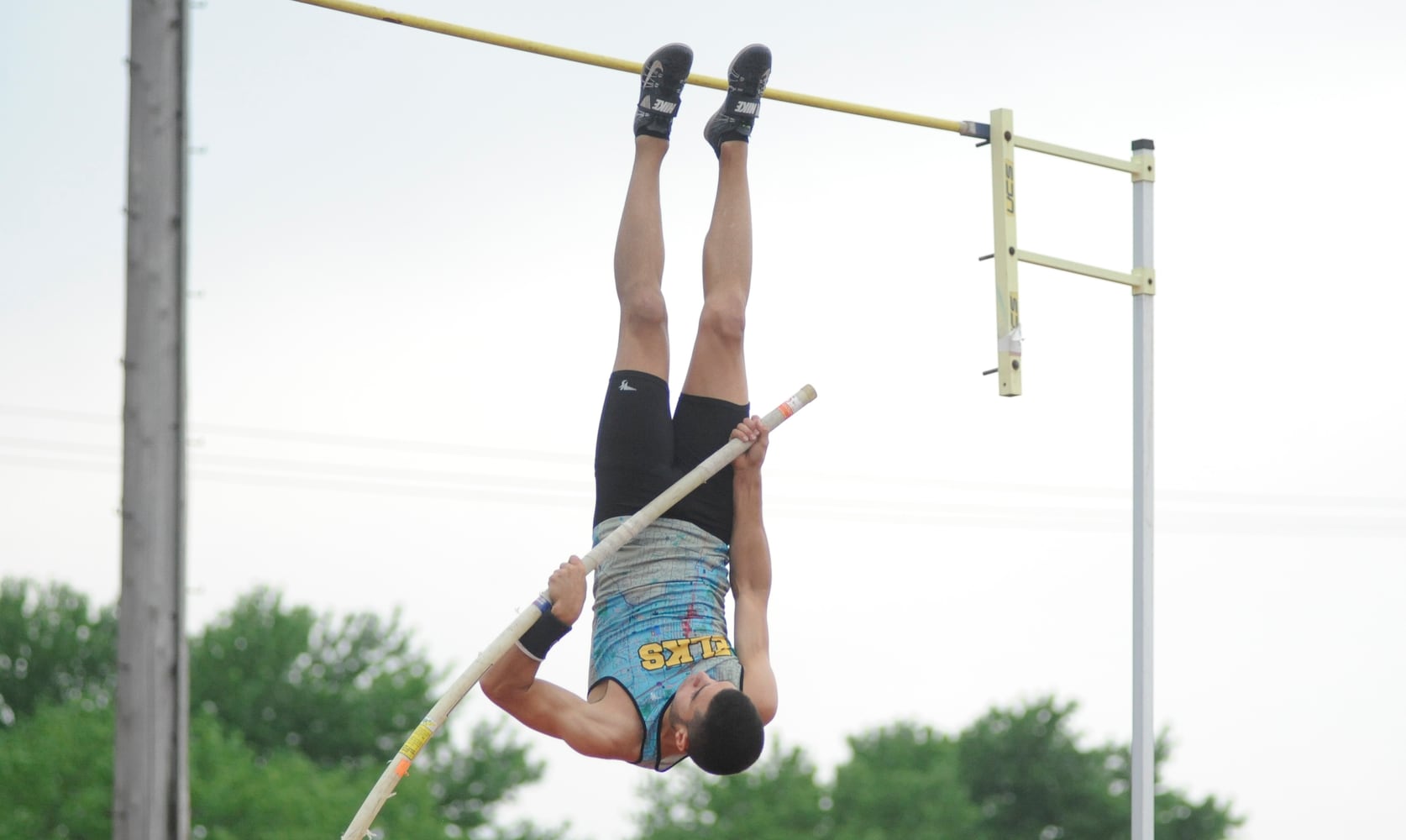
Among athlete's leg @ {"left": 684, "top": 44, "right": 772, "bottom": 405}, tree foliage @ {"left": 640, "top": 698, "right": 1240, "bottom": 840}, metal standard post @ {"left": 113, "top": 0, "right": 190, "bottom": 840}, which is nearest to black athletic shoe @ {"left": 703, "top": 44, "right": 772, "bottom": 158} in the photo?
athlete's leg @ {"left": 684, "top": 44, "right": 772, "bottom": 405}

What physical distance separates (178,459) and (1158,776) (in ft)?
105

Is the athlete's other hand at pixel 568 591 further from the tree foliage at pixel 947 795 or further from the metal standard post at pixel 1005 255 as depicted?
the tree foliage at pixel 947 795

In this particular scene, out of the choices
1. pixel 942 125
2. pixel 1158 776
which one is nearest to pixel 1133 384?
pixel 942 125

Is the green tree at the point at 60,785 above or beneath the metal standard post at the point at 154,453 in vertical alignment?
above

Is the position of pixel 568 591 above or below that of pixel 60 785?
below

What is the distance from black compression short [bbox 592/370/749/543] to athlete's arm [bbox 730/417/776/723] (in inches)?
2.9

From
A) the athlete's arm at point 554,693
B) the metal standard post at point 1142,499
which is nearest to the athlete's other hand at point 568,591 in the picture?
the athlete's arm at point 554,693

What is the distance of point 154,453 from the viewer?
4668 millimetres

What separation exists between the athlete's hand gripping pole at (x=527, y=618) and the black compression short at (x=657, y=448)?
0.09 metres

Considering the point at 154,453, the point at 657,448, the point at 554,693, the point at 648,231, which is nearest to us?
the point at 154,453

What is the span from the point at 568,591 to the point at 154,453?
2.09m

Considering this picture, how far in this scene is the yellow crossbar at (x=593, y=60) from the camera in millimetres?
7301

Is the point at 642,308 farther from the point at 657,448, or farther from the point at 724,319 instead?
the point at 657,448

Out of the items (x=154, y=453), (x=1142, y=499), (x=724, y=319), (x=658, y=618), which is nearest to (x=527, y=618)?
(x=658, y=618)
